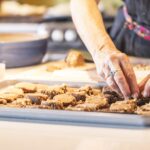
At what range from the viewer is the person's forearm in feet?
3.64

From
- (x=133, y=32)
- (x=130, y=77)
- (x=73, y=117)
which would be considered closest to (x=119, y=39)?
(x=133, y=32)

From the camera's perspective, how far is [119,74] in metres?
0.97

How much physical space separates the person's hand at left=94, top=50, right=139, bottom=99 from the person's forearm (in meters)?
0.07

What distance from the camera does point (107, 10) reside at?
2822mm

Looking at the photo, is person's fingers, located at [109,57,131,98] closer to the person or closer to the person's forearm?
the person

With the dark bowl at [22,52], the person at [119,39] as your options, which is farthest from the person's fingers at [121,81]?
the dark bowl at [22,52]

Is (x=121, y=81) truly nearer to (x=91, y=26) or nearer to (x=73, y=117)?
(x=73, y=117)

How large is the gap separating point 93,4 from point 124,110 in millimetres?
554

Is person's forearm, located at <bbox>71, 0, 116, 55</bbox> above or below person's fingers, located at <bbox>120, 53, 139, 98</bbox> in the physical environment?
above

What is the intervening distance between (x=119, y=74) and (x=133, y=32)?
27.0 inches

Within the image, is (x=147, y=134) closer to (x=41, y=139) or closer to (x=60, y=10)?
(x=41, y=139)

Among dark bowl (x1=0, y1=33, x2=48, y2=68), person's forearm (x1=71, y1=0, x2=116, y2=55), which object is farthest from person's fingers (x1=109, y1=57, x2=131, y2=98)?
dark bowl (x1=0, y1=33, x2=48, y2=68)

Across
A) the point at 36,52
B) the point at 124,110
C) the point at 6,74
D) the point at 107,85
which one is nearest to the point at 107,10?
the point at 36,52

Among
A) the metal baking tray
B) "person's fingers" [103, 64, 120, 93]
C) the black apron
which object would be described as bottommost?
the metal baking tray
